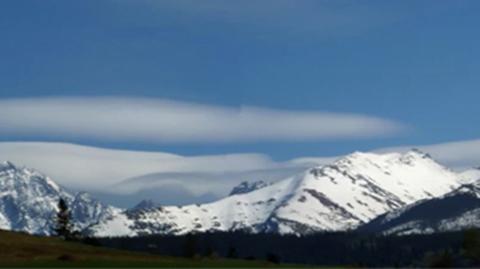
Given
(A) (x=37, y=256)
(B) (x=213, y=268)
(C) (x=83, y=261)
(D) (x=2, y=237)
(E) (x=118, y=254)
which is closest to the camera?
(B) (x=213, y=268)

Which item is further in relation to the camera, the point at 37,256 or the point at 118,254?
the point at 118,254

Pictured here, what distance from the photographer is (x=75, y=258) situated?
158m

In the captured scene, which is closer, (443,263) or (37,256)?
(37,256)

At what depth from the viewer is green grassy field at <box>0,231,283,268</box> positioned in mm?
143250

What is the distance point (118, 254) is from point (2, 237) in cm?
2688

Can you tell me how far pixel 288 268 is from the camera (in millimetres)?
155625

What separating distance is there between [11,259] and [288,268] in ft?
132

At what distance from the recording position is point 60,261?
494 ft

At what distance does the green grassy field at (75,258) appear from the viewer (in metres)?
143

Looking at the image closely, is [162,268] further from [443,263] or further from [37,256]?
[443,263]

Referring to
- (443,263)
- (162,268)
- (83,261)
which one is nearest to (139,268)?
(162,268)

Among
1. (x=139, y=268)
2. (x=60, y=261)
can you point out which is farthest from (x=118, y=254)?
(x=139, y=268)

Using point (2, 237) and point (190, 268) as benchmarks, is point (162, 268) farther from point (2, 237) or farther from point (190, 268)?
point (2, 237)

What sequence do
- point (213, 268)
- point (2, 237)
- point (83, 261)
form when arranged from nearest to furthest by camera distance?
point (213, 268) → point (83, 261) → point (2, 237)
